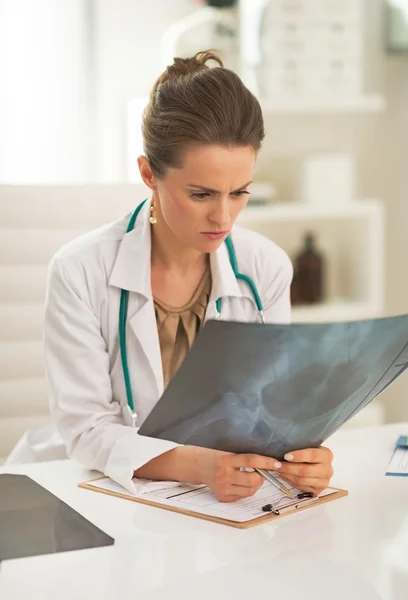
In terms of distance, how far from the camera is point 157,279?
1.68 metres

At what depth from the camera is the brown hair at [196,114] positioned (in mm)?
1454

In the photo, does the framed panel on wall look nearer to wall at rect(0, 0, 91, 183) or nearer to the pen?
wall at rect(0, 0, 91, 183)

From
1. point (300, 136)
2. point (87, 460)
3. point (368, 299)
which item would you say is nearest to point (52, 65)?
point (300, 136)

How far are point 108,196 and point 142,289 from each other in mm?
456

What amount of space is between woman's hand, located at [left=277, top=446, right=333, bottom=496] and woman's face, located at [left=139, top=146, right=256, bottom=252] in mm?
416

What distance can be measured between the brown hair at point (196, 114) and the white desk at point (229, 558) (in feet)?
Result: 1.84

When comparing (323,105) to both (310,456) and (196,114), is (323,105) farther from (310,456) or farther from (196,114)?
(310,456)

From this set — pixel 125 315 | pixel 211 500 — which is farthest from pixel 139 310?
pixel 211 500

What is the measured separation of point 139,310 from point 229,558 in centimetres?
63

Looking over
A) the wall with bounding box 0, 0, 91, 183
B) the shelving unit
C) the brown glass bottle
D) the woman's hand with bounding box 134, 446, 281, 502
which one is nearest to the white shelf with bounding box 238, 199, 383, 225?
the shelving unit

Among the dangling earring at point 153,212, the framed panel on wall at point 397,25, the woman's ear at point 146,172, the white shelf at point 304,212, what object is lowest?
the white shelf at point 304,212

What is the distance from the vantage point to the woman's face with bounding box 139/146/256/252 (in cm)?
144

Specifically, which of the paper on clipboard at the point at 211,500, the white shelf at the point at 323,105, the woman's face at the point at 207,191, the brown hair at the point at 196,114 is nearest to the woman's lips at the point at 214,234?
the woman's face at the point at 207,191

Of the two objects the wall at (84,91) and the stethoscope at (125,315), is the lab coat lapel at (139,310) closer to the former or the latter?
the stethoscope at (125,315)
